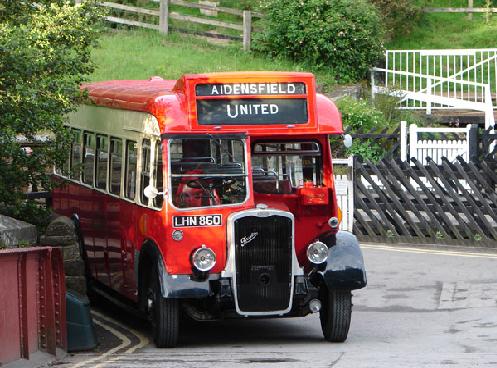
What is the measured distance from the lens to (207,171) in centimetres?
1461

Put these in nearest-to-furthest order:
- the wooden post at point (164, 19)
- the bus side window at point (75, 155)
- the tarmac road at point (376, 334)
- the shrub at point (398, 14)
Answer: the tarmac road at point (376, 334) → the bus side window at point (75, 155) → the wooden post at point (164, 19) → the shrub at point (398, 14)

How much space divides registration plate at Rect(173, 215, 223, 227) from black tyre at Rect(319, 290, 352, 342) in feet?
5.07

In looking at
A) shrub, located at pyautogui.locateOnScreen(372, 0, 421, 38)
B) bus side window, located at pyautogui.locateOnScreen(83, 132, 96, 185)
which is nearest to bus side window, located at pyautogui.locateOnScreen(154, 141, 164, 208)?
bus side window, located at pyautogui.locateOnScreen(83, 132, 96, 185)

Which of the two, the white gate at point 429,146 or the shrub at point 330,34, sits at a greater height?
the shrub at point 330,34

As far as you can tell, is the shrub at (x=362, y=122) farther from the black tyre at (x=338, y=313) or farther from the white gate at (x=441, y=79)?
the black tyre at (x=338, y=313)

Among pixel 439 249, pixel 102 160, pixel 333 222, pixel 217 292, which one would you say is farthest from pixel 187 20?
pixel 217 292

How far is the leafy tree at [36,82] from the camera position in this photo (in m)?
16.6

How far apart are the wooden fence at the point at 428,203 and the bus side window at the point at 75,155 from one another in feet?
24.9

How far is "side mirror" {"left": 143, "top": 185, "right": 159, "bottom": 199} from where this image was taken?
1457 cm

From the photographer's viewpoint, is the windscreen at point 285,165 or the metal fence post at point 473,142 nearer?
the windscreen at point 285,165

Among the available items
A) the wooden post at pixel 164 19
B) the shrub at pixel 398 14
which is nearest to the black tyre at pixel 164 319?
the wooden post at pixel 164 19

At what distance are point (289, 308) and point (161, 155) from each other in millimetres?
2202

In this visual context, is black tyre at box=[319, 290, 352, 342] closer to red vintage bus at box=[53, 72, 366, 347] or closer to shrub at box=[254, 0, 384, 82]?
red vintage bus at box=[53, 72, 366, 347]

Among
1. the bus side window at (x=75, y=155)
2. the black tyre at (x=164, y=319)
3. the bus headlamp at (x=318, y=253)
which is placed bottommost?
the black tyre at (x=164, y=319)
